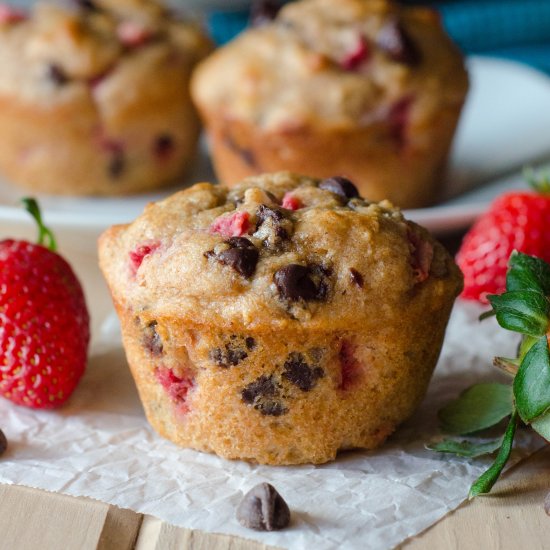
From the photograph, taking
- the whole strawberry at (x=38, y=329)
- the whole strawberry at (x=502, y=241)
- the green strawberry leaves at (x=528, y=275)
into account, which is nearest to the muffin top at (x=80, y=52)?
the whole strawberry at (x=38, y=329)

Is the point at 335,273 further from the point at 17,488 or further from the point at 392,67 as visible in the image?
the point at 392,67

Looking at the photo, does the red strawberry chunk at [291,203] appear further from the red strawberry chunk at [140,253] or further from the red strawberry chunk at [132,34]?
the red strawberry chunk at [132,34]

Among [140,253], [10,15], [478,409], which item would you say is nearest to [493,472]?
[478,409]

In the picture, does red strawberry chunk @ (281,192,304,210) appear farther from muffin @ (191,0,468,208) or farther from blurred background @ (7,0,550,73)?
blurred background @ (7,0,550,73)

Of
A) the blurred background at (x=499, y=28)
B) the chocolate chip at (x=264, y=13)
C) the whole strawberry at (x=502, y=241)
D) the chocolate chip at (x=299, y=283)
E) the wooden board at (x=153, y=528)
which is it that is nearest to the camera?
the wooden board at (x=153, y=528)

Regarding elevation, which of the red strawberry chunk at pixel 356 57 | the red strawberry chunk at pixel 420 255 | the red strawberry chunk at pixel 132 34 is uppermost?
the red strawberry chunk at pixel 420 255

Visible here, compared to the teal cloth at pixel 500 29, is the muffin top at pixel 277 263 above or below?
above

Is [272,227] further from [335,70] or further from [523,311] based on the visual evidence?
[335,70]
